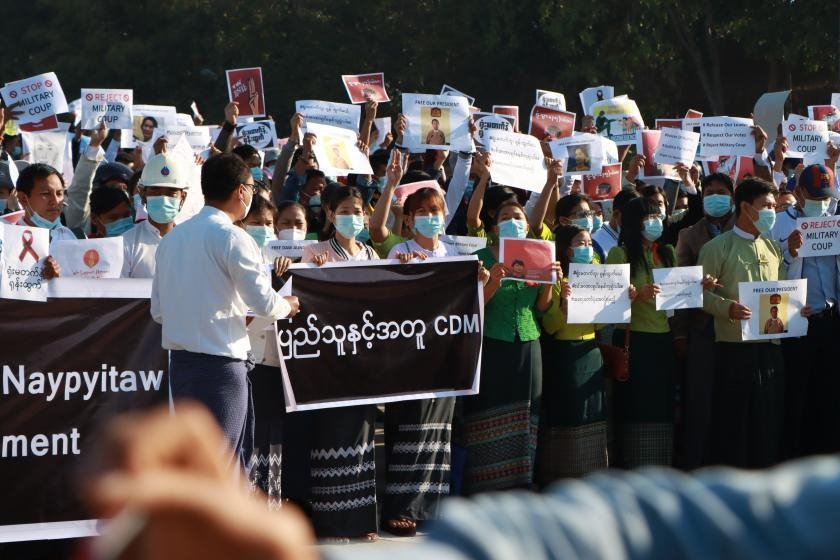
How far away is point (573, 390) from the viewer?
25.7ft

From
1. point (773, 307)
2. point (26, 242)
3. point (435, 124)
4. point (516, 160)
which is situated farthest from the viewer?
point (435, 124)

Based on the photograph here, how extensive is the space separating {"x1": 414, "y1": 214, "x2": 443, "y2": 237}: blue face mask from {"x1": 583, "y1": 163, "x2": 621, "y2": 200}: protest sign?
10.2 ft

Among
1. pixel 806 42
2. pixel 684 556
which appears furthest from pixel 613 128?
pixel 806 42

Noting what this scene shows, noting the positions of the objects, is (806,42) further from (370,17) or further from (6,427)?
(6,427)

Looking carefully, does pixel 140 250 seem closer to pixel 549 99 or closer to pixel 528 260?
pixel 528 260

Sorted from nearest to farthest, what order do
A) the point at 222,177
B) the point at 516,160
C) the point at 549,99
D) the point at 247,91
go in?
the point at 222,177 < the point at 516,160 < the point at 549,99 < the point at 247,91

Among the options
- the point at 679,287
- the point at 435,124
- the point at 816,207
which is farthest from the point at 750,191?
the point at 435,124

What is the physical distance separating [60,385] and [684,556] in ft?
18.2

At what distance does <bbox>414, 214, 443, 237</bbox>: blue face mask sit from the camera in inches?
292

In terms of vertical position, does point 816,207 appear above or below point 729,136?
below

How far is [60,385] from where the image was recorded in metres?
6.32

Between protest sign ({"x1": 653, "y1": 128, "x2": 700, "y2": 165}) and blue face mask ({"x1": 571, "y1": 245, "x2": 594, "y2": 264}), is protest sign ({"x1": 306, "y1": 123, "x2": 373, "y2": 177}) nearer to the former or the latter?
blue face mask ({"x1": 571, "y1": 245, "x2": 594, "y2": 264})

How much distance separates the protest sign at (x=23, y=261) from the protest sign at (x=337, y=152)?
3355 mm

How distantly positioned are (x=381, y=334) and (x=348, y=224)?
24.7 inches
